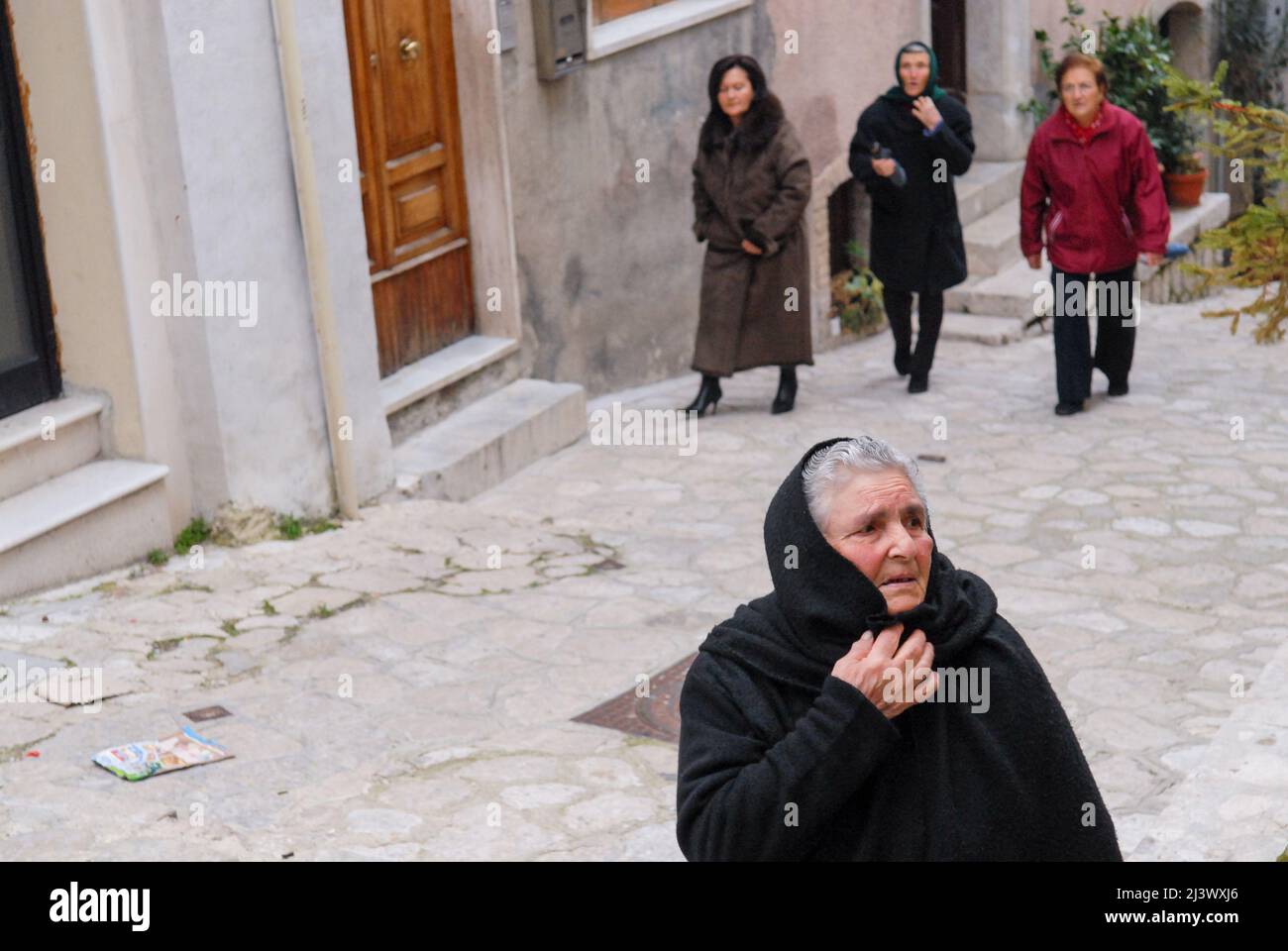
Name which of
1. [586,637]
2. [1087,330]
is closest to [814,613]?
[586,637]

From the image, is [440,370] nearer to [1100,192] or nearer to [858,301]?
[1100,192]

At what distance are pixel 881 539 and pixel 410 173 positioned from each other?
6.63m

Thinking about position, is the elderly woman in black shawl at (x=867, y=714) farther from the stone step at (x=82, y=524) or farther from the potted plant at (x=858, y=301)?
the potted plant at (x=858, y=301)

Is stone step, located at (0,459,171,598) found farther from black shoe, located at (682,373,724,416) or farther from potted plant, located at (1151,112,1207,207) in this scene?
potted plant, located at (1151,112,1207,207)

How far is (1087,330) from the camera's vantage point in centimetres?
998

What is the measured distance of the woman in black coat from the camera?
10.2 m

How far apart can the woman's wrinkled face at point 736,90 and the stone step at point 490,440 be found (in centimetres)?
168

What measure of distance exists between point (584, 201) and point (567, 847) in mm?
5862

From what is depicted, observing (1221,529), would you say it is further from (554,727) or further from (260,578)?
(260,578)

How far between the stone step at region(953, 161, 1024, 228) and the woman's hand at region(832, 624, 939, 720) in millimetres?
11211

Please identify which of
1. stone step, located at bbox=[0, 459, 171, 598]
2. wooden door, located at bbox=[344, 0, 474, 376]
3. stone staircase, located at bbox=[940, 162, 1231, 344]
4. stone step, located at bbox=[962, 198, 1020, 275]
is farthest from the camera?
stone step, located at bbox=[962, 198, 1020, 275]

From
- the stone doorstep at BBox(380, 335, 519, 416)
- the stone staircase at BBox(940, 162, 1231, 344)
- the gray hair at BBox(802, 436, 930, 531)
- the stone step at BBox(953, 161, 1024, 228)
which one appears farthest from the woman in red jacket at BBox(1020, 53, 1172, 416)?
the gray hair at BBox(802, 436, 930, 531)

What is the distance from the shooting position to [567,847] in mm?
5113
